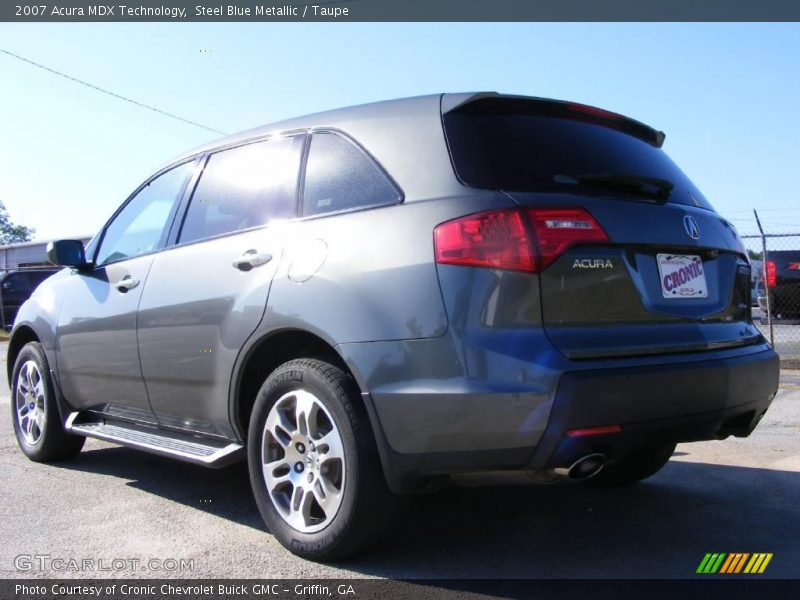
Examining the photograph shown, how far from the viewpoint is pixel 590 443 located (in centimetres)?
254

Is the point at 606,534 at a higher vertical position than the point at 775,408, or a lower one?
higher

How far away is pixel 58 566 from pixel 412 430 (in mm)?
1532

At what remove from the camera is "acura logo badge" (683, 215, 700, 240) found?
305cm

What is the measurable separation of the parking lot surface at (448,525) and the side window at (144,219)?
1331 millimetres

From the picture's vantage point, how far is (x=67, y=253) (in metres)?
4.64

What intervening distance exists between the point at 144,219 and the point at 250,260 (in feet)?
4.70

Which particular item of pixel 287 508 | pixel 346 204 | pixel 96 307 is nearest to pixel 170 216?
pixel 96 307

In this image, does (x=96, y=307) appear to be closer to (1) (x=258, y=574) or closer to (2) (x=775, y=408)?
(1) (x=258, y=574)

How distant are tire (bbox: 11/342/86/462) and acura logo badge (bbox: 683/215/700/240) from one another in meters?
3.79

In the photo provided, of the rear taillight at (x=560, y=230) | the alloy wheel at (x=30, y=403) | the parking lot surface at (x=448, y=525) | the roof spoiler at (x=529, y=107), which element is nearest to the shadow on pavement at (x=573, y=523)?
the parking lot surface at (x=448, y=525)

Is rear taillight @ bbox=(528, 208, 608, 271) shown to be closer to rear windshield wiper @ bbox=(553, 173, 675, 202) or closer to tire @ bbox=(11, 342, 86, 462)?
rear windshield wiper @ bbox=(553, 173, 675, 202)

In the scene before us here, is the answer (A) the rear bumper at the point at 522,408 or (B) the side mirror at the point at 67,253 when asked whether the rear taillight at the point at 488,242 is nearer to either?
(A) the rear bumper at the point at 522,408

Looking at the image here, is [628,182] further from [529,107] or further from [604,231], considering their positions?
[529,107]

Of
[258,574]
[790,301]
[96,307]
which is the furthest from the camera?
[790,301]
